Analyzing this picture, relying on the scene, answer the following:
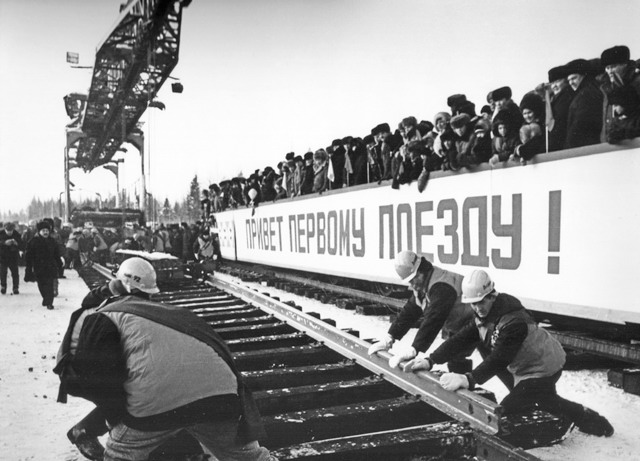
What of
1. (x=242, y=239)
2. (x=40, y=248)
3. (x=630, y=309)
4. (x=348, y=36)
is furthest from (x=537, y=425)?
(x=242, y=239)

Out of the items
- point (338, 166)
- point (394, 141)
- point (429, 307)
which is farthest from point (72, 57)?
point (338, 166)

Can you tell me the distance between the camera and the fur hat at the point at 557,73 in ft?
16.6

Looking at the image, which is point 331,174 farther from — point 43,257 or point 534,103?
point 43,257

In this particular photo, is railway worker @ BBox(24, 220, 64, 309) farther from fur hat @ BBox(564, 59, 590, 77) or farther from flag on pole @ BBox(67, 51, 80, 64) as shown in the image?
fur hat @ BBox(564, 59, 590, 77)

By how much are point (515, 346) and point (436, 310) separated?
829 mm

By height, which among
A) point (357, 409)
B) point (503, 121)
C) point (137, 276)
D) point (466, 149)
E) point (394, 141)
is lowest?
point (357, 409)

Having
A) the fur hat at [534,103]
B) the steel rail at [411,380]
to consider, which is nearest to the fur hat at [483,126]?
the fur hat at [534,103]

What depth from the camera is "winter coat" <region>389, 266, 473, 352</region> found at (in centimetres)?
393

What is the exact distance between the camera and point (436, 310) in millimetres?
3971

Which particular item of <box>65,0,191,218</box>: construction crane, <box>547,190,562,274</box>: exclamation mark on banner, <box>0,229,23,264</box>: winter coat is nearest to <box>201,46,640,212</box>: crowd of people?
<box>547,190,562,274</box>: exclamation mark on banner

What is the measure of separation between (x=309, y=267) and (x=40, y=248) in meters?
4.77

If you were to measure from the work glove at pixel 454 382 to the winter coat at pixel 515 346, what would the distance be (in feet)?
0.41

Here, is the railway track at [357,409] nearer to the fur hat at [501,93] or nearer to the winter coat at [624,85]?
the winter coat at [624,85]

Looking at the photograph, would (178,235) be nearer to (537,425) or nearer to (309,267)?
(309,267)
